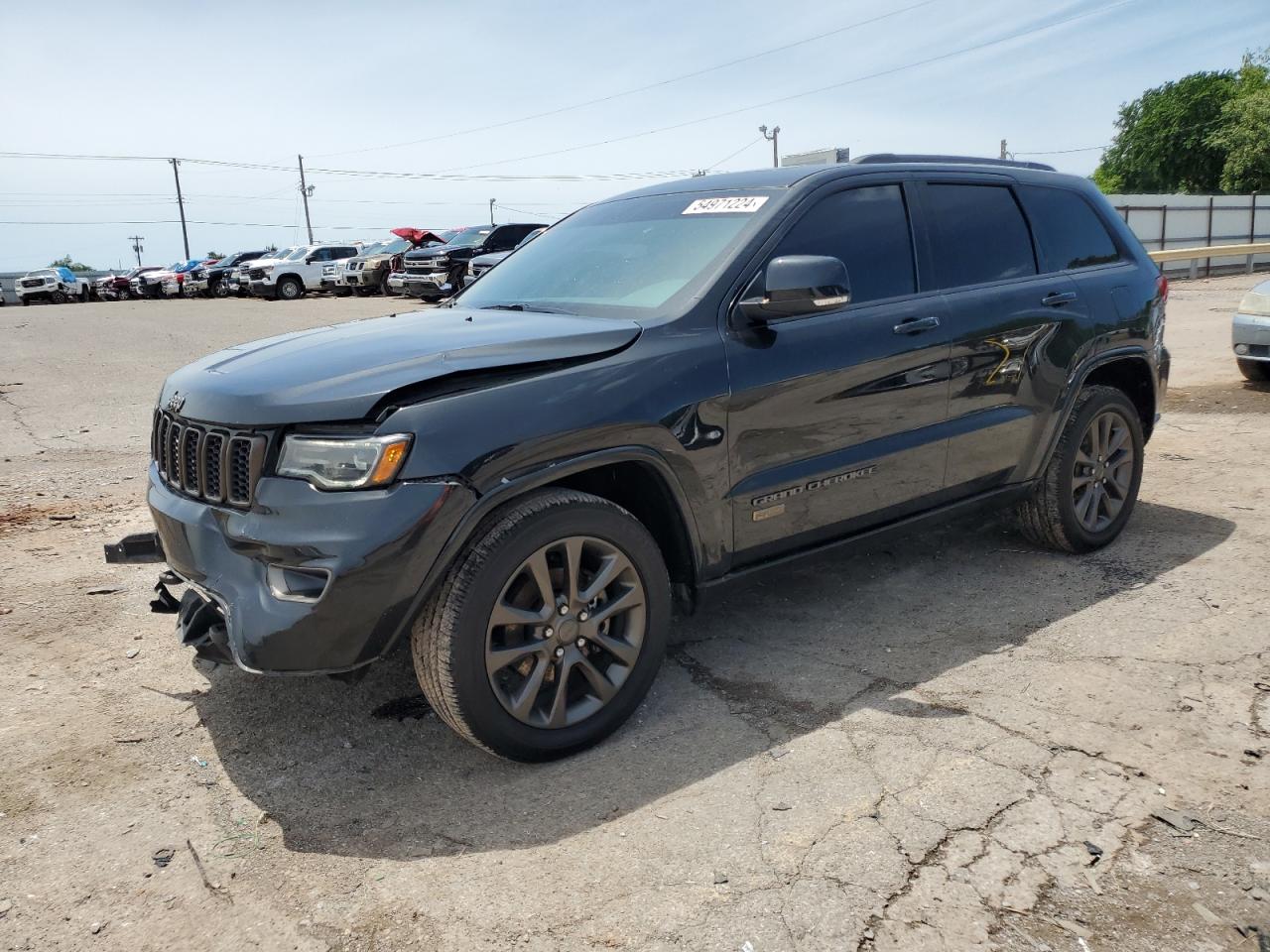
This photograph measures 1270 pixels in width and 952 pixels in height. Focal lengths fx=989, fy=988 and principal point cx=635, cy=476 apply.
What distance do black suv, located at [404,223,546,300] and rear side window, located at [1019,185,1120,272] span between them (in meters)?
17.7

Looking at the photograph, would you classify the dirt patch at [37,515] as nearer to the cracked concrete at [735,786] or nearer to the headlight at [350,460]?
the cracked concrete at [735,786]

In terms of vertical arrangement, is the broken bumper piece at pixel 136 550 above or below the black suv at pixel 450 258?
below

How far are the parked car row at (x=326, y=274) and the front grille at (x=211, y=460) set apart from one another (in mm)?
10270

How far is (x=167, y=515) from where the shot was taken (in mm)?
3121

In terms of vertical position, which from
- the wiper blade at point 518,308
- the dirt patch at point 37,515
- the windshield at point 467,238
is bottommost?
the dirt patch at point 37,515

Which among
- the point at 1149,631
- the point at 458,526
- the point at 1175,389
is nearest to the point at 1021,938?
the point at 458,526

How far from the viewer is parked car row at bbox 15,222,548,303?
22.3 metres

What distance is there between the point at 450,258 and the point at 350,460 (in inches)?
801

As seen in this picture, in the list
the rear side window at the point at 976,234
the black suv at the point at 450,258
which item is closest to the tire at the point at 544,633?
the rear side window at the point at 976,234

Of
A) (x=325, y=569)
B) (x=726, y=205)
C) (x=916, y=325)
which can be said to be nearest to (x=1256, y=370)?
(x=916, y=325)

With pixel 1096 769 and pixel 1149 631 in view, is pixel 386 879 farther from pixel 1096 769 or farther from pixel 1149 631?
pixel 1149 631

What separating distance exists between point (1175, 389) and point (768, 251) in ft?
24.5

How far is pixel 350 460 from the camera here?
275 centimetres

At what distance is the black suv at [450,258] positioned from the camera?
22.0m
